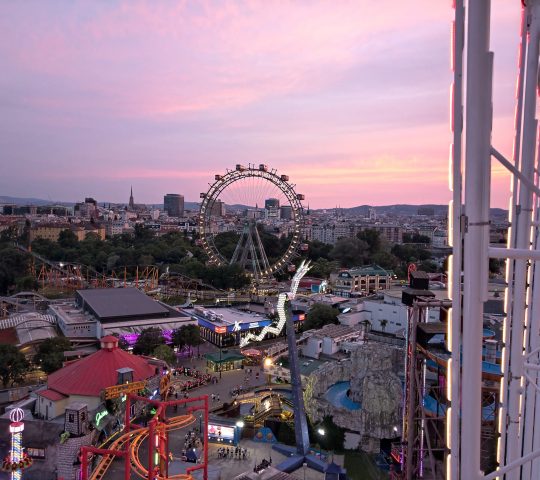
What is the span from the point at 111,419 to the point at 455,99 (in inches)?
694

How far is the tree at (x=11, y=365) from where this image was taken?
21.7 m

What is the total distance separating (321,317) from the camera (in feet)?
111

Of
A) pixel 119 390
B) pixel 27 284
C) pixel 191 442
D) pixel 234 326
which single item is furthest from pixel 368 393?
pixel 27 284

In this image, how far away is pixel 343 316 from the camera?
110ft

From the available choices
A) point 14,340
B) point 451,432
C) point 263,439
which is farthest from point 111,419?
point 451,432

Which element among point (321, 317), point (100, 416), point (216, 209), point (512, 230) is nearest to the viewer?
point (512, 230)

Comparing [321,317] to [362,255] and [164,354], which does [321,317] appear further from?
[362,255]

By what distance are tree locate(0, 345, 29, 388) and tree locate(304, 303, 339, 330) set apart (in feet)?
60.1

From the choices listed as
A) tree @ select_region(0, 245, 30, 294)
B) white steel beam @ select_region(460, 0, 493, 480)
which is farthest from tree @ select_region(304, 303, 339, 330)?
white steel beam @ select_region(460, 0, 493, 480)

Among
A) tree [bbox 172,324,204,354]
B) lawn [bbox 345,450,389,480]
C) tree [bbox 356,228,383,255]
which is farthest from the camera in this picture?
tree [bbox 356,228,383,255]

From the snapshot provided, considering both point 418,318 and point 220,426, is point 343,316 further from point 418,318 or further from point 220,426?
point 418,318

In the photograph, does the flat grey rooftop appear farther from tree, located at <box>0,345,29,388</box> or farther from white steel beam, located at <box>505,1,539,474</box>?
white steel beam, located at <box>505,1,539,474</box>

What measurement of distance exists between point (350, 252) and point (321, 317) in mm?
36589

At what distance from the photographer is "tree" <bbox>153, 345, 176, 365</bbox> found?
25.1 metres
